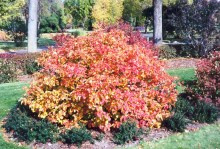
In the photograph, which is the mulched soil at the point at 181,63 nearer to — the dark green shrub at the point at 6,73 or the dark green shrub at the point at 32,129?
the dark green shrub at the point at 6,73

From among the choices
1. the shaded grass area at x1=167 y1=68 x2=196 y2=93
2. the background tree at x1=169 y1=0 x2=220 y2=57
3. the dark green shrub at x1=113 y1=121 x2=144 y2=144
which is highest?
the background tree at x1=169 y1=0 x2=220 y2=57

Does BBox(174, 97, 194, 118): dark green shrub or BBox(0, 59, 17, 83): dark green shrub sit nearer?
BBox(174, 97, 194, 118): dark green shrub

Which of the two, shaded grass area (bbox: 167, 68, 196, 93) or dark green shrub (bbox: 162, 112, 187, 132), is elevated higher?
shaded grass area (bbox: 167, 68, 196, 93)

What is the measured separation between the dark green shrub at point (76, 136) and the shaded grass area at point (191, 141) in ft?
3.52

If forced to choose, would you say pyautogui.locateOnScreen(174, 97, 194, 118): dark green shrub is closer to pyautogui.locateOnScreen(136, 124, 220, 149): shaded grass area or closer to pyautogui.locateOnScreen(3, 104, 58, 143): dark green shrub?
pyautogui.locateOnScreen(136, 124, 220, 149): shaded grass area

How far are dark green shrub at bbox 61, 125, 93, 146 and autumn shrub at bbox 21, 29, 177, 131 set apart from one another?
1.06ft

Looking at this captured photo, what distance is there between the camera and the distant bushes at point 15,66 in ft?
45.8

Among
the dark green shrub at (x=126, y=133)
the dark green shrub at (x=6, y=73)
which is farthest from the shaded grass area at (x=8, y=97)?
the dark green shrub at (x=126, y=133)

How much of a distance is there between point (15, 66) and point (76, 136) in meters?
9.10

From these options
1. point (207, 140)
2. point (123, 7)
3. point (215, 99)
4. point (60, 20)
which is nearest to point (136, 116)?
point (207, 140)

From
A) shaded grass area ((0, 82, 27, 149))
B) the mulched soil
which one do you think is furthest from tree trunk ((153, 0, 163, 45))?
shaded grass area ((0, 82, 27, 149))

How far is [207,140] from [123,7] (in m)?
34.6

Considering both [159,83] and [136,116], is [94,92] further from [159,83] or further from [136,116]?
[159,83]

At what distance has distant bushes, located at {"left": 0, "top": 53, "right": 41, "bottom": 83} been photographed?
14.0 meters
